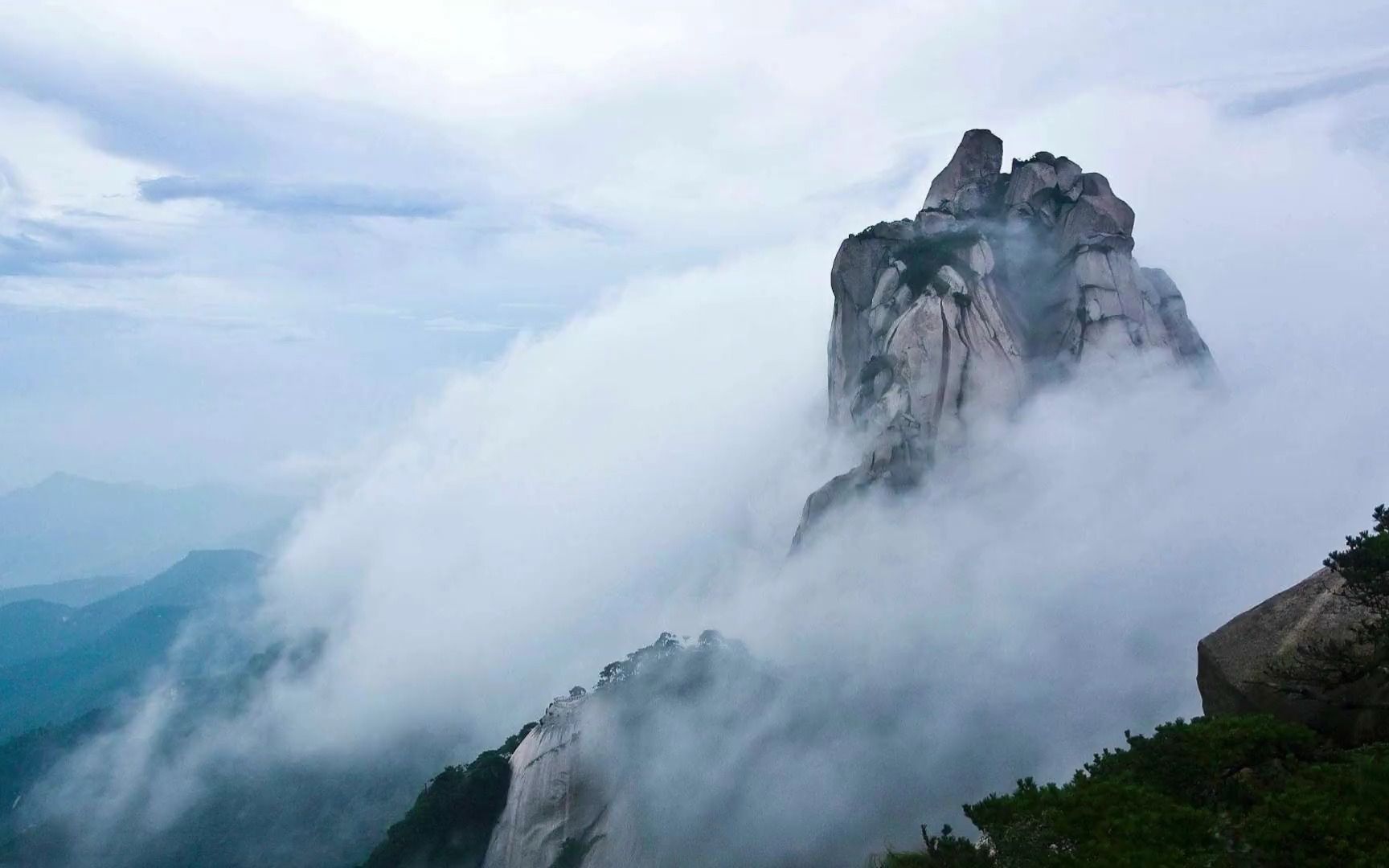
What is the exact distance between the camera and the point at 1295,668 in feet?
86.1

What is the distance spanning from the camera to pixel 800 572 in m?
92.6

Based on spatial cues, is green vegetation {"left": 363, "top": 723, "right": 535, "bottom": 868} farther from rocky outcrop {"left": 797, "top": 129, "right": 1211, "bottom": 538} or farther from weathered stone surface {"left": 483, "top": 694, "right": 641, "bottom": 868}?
rocky outcrop {"left": 797, "top": 129, "right": 1211, "bottom": 538}

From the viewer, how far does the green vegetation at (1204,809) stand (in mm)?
17531

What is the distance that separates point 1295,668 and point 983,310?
215 feet

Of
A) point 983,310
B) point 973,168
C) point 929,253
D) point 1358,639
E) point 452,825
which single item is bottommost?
point 1358,639

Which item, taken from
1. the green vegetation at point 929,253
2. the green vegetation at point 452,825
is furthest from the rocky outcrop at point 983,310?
the green vegetation at point 452,825

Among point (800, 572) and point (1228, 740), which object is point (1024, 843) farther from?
point (800, 572)

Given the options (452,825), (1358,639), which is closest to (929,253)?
(452,825)

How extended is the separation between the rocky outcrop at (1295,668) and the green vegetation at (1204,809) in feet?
10.6

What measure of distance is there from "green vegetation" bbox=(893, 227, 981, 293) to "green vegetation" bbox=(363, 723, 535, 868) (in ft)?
191

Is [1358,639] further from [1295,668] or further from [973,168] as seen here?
[973,168]

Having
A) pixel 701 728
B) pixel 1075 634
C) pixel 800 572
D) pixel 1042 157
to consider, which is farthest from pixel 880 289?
pixel 701 728

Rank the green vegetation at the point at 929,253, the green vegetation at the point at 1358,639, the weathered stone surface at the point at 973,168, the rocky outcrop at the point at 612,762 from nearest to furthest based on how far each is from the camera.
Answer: the green vegetation at the point at 1358,639, the rocky outcrop at the point at 612,762, the green vegetation at the point at 929,253, the weathered stone surface at the point at 973,168

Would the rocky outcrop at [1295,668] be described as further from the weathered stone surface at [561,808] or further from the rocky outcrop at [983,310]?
the rocky outcrop at [983,310]
